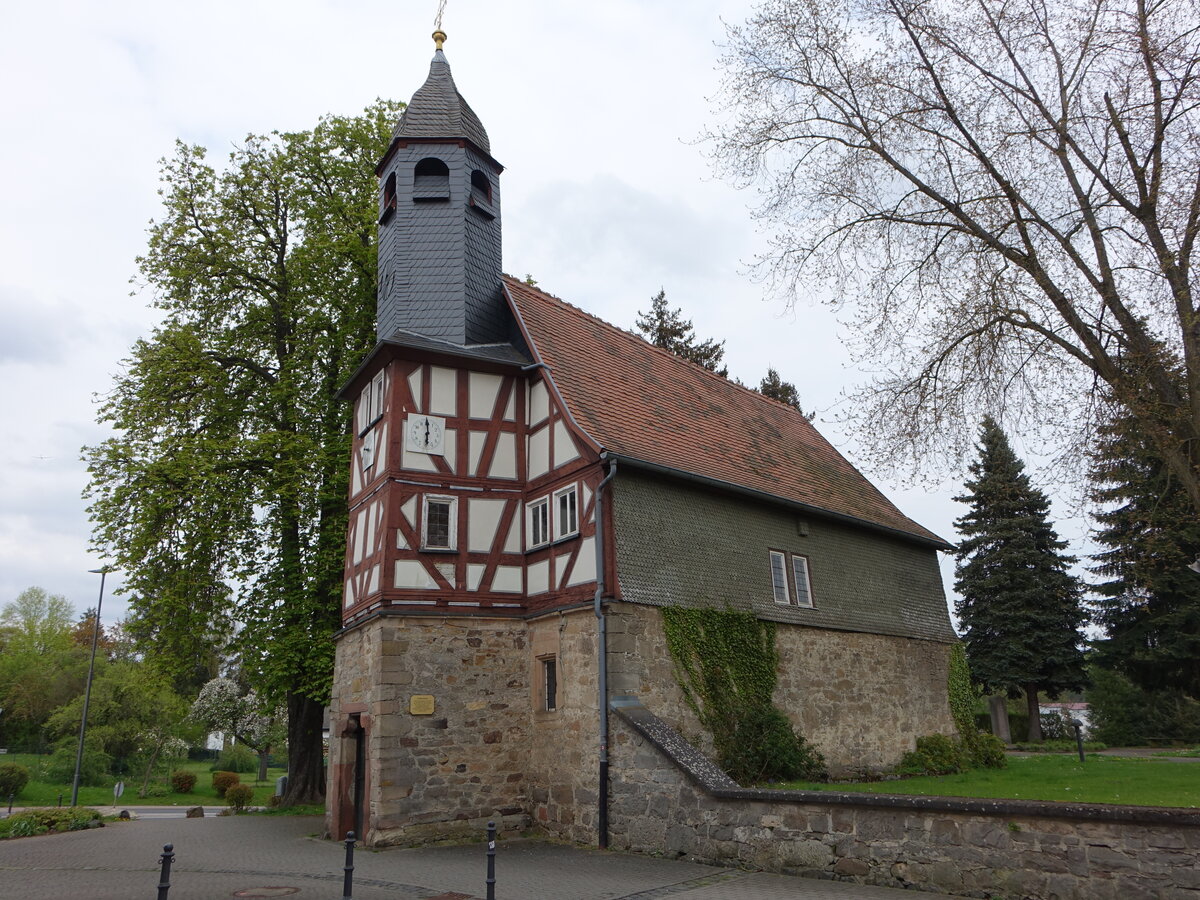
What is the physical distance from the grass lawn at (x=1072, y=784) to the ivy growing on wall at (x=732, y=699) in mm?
500

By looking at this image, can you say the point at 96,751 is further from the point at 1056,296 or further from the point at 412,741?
the point at 1056,296

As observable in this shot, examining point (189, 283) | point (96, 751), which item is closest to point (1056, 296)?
point (189, 283)

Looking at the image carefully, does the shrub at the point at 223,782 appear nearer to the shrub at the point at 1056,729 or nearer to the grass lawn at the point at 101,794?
the grass lawn at the point at 101,794

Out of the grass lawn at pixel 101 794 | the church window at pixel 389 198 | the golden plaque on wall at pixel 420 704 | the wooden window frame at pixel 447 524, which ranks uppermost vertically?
the church window at pixel 389 198

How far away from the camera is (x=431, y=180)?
713 inches

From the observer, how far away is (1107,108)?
11609mm

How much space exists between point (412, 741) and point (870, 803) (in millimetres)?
7253

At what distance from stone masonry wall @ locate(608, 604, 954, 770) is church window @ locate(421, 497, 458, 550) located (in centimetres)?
333

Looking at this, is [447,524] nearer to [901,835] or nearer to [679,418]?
[679,418]

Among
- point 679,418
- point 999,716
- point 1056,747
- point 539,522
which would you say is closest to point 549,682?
point 539,522

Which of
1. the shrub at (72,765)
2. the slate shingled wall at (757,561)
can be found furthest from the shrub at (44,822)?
the shrub at (72,765)

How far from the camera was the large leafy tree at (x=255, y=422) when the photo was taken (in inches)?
748

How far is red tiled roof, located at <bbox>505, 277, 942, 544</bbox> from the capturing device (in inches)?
630

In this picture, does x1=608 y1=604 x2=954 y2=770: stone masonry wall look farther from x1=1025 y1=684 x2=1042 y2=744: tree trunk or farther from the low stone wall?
x1=1025 y1=684 x2=1042 y2=744: tree trunk
